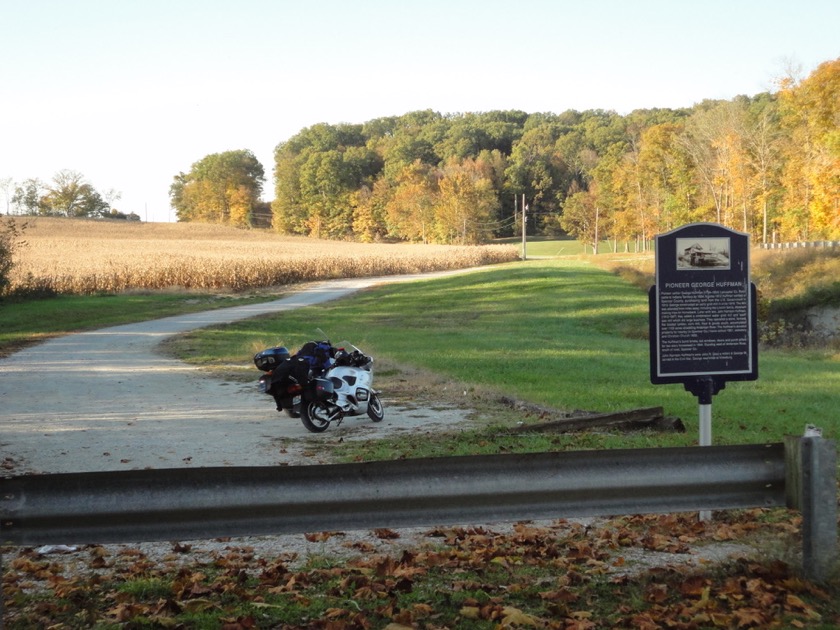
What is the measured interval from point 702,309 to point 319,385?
6.16m

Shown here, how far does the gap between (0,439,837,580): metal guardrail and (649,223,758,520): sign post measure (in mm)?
1958

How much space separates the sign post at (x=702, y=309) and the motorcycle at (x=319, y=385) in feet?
19.3

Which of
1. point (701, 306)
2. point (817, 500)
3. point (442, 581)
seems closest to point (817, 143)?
point (701, 306)

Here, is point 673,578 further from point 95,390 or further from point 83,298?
point 83,298

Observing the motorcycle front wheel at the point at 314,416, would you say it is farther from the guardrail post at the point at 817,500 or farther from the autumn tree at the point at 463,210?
the autumn tree at the point at 463,210

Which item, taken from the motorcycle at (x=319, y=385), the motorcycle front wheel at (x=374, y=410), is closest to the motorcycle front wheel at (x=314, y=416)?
the motorcycle at (x=319, y=385)

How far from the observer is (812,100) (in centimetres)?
5659

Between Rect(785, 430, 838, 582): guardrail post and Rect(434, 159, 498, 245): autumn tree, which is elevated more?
Rect(434, 159, 498, 245): autumn tree

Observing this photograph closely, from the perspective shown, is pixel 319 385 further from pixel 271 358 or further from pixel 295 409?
pixel 271 358

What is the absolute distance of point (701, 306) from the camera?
24.4 ft

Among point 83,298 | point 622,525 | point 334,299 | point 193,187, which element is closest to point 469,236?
point 193,187

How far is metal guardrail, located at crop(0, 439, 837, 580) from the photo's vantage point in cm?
479

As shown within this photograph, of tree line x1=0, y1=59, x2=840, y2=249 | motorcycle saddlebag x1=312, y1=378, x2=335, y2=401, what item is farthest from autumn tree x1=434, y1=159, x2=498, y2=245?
motorcycle saddlebag x1=312, y1=378, x2=335, y2=401

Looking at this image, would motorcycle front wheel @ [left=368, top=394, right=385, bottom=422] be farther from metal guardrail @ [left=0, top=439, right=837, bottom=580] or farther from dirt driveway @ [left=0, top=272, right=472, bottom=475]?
metal guardrail @ [left=0, top=439, right=837, bottom=580]
